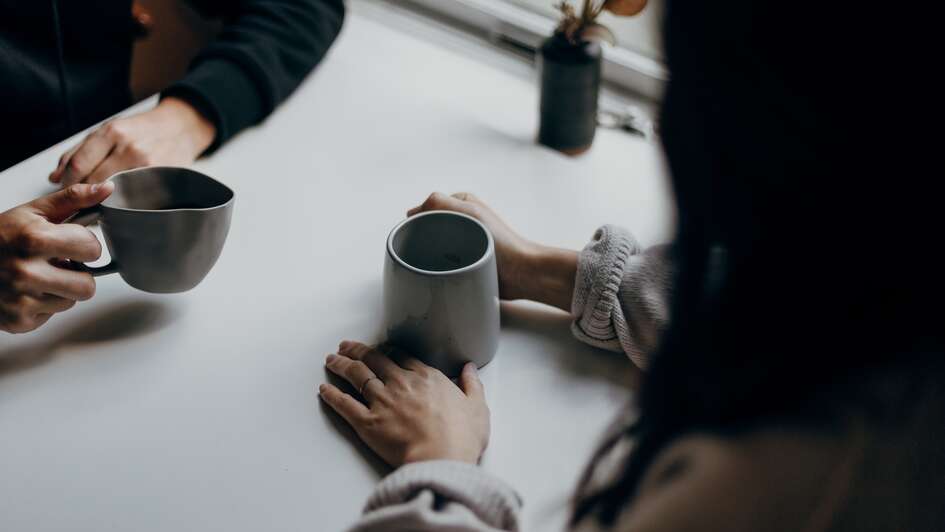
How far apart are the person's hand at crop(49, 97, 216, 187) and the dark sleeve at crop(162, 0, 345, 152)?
2cm

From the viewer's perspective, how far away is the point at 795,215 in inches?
13.8

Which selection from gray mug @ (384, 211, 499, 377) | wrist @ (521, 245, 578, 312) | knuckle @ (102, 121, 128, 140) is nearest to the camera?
gray mug @ (384, 211, 499, 377)

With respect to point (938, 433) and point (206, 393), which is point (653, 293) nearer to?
point (938, 433)

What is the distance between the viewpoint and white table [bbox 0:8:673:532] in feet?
1.82

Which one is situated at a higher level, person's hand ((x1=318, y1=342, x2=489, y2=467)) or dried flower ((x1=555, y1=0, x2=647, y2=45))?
dried flower ((x1=555, y1=0, x2=647, y2=45))

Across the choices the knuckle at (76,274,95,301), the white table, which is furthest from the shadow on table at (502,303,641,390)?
the knuckle at (76,274,95,301)

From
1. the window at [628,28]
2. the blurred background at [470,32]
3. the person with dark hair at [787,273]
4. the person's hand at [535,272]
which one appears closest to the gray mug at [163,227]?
the person's hand at [535,272]

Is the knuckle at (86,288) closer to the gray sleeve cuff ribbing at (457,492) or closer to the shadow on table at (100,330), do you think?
the shadow on table at (100,330)

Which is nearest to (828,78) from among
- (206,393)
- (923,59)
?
(923,59)

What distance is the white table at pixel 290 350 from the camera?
1.82 ft

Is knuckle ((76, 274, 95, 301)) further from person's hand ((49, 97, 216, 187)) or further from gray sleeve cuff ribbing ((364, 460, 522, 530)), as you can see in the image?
gray sleeve cuff ribbing ((364, 460, 522, 530))

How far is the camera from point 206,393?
0.62 metres

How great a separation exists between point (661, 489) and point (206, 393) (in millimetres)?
385

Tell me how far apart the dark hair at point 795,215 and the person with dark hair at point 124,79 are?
628 mm
